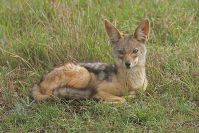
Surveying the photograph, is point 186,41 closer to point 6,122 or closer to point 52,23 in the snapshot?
point 52,23

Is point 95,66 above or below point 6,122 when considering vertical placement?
above

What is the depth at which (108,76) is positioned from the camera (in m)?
6.86

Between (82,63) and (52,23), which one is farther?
(52,23)

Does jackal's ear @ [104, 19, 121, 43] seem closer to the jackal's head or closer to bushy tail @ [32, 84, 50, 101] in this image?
the jackal's head

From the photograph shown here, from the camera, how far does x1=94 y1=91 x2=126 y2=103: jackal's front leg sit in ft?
21.8

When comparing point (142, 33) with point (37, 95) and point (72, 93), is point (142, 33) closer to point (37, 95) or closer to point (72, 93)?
point (72, 93)

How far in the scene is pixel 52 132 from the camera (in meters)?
6.06

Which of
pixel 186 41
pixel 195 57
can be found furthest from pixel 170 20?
pixel 195 57

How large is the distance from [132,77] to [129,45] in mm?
411

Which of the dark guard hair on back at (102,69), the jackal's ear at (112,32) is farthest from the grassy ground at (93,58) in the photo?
the jackal's ear at (112,32)

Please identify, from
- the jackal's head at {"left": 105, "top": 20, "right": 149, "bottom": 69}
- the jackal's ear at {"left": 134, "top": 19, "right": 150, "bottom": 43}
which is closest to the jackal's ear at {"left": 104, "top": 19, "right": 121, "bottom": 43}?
the jackal's head at {"left": 105, "top": 20, "right": 149, "bottom": 69}

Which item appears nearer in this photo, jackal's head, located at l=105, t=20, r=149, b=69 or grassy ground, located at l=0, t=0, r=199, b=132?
grassy ground, located at l=0, t=0, r=199, b=132

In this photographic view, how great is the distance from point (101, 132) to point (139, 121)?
505 mm

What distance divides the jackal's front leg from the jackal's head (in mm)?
388
